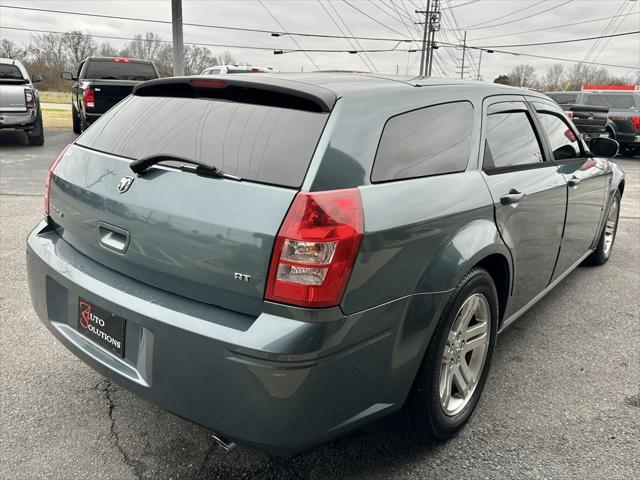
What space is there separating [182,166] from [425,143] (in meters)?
1.02

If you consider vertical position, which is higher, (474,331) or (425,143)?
(425,143)

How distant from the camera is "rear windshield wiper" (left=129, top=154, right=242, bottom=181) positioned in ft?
6.53

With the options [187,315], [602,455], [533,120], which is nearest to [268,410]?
[187,315]

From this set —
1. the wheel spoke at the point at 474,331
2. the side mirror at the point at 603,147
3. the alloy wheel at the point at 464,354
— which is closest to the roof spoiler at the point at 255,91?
the alloy wheel at the point at 464,354

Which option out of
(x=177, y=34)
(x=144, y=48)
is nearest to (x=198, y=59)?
(x=144, y=48)

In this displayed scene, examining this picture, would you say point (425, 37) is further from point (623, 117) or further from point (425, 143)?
point (425, 143)

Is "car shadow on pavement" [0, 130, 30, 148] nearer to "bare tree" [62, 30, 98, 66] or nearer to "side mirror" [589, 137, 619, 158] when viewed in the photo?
"side mirror" [589, 137, 619, 158]

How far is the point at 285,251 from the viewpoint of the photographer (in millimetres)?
1812

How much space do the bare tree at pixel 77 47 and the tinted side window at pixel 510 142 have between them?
224 feet

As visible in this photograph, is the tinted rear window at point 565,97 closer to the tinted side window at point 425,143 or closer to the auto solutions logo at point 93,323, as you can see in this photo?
the tinted side window at point 425,143

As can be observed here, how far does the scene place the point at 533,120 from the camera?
3.42 meters

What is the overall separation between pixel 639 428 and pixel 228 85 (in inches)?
99.3

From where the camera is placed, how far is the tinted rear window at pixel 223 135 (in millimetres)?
1949

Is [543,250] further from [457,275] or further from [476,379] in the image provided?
[457,275]
